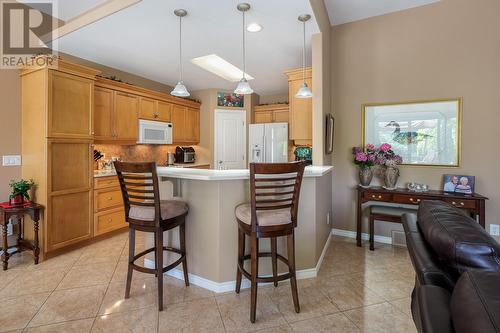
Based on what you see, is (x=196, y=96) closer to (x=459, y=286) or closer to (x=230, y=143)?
(x=230, y=143)

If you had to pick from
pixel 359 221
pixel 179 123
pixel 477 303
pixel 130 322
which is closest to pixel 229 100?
pixel 179 123

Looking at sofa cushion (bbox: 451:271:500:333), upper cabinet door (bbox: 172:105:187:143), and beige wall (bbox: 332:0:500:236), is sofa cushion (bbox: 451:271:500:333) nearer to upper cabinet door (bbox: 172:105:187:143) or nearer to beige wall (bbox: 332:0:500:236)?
beige wall (bbox: 332:0:500:236)

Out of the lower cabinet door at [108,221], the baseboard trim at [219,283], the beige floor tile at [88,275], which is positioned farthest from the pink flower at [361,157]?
the lower cabinet door at [108,221]

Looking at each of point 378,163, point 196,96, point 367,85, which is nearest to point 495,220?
point 378,163

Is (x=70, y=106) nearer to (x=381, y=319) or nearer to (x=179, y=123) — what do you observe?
(x=179, y=123)

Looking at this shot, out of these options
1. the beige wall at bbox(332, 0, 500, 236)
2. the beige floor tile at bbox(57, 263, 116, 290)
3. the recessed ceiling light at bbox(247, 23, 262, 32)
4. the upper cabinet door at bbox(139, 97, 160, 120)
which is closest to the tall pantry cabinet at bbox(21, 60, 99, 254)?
the beige floor tile at bbox(57, 263, 116, 290)

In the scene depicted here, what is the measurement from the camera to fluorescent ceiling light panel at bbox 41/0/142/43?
251cm

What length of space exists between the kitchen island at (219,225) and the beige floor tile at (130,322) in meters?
0.52

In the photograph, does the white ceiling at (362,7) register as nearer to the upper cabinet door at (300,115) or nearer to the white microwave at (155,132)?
the upper cabinet door at (300,115)

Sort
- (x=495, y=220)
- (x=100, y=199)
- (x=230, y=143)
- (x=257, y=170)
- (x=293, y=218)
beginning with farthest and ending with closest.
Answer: (x=230, y=143) < (x=100, y=199) < (x=495, y=220) < (x=293, y=218) < (x=257, y=170)

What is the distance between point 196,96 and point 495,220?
17.9 ft

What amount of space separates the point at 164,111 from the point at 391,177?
4019 mm

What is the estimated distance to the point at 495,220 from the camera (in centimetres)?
284

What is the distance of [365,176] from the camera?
3.24 meters
